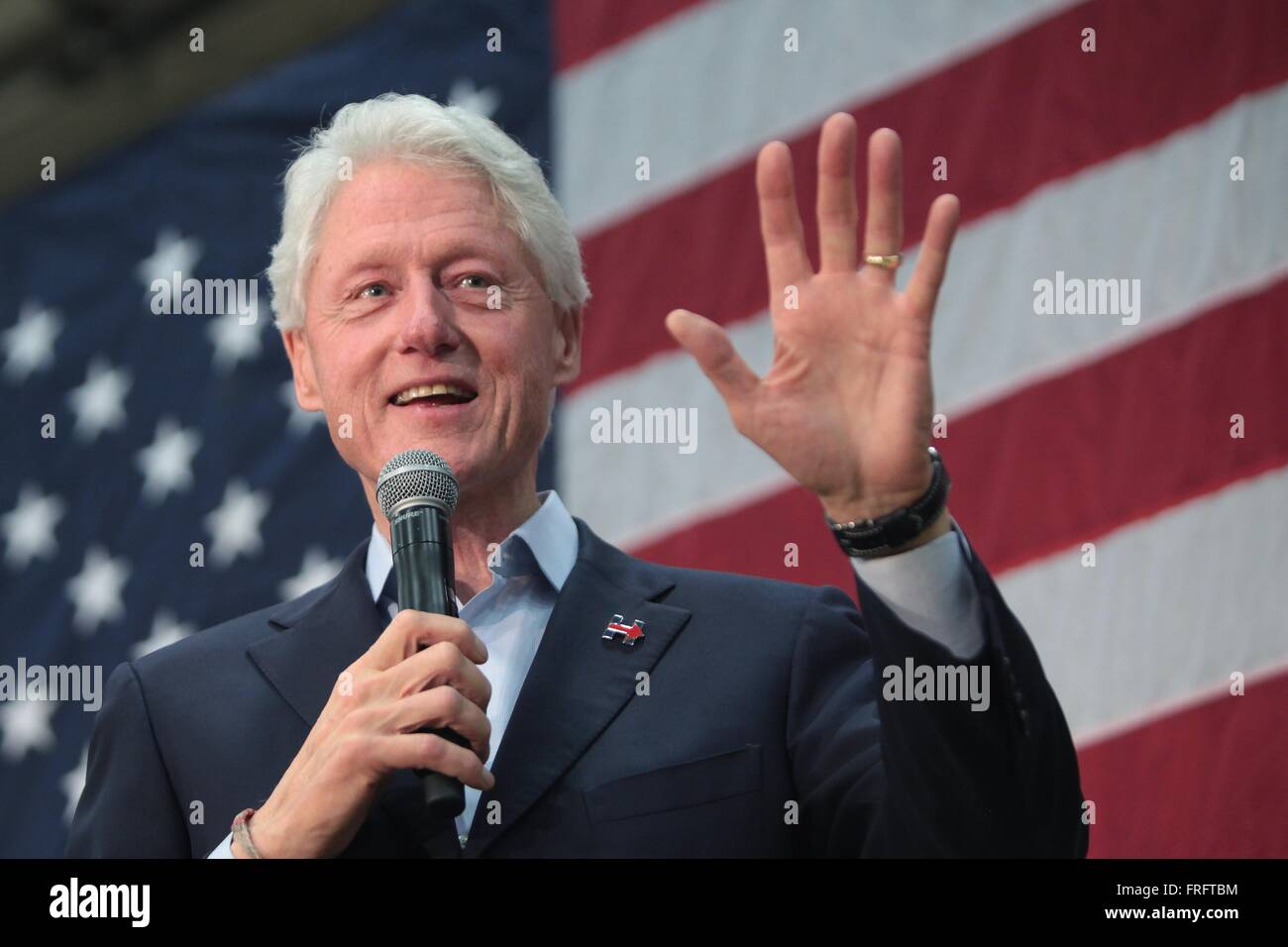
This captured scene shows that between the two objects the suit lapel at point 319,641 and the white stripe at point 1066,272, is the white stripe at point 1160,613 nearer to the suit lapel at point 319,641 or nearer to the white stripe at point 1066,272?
the white stripe at point 1066,272

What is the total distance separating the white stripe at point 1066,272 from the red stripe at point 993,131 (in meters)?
0.06

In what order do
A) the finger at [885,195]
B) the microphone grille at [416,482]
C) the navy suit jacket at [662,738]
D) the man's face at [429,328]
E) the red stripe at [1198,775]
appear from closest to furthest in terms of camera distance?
the finger at [885,195] < the navy suit jacket at [662,738] < the microphone grille at [416,482] < the man's face at [429,328] < the red stripe at [1198,775]

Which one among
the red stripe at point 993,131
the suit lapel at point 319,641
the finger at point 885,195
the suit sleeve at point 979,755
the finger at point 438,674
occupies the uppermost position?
the red stripe at point 993,131

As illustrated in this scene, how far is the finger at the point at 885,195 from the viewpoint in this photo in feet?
4.71

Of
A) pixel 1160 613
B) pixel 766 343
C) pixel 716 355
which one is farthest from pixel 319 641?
pixel 1160 613

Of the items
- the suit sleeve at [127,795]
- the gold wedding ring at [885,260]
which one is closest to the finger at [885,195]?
the gold wedding ring at [885,260]

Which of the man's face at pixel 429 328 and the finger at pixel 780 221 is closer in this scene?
the finger at pixel 780 221

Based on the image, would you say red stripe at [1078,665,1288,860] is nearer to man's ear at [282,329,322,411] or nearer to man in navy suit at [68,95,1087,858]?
man in navy suit at [68,95,1087,858]

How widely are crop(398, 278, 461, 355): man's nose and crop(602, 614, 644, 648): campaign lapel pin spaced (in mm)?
407

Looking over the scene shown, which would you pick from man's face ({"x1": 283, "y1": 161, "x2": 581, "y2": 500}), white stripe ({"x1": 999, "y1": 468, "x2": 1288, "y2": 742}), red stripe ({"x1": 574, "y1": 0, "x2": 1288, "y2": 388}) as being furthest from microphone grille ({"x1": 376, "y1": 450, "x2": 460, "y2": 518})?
white stripe ({"x1": 999, "y1": 468, "x2": 1288, "y2": 742})

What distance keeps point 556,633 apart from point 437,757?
0.44 m

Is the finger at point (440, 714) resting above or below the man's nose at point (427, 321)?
below

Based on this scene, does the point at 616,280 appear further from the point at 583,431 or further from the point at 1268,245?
the point at 1268,245

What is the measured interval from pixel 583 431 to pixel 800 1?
103 centimetres
